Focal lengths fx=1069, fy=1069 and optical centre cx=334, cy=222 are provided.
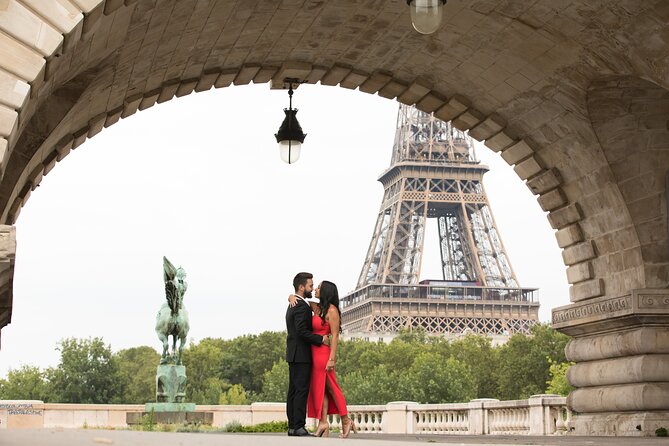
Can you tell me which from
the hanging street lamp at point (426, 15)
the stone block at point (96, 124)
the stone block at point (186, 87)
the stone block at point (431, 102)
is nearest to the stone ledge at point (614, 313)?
the stone block at point (431, 102)

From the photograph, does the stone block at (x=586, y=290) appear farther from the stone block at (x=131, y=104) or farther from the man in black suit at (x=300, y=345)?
the stone block at (x=131, y=104)

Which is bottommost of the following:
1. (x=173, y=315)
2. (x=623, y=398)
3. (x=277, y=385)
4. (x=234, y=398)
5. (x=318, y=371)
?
(x=623, y=398)

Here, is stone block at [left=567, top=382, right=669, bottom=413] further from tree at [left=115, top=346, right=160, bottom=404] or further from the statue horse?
tree at [left=115, top=346, right=160, bottom=404]

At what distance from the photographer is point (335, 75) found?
18.1 m

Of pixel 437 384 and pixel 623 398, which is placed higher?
pixel 437 384

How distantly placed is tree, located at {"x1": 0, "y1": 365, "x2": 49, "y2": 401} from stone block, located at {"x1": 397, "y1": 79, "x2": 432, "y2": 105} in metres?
69.4

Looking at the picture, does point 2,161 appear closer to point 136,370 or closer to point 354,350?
point 354,350

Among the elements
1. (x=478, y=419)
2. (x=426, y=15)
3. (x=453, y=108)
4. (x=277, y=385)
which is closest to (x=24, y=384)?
(x=277, y=385)

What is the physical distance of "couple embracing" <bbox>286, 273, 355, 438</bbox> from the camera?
12070 mm

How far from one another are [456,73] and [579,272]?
403 cm

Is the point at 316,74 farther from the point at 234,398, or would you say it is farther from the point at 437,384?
the point at 234,398

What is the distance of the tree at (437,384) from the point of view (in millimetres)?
77312

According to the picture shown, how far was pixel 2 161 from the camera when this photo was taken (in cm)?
996

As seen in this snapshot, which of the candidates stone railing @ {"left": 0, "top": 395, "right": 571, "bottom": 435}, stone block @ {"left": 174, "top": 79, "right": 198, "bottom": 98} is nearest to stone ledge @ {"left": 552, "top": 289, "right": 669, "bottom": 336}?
stone railing @ {"left": 0, "top": 395, "right": 571, "bottom": 435}
